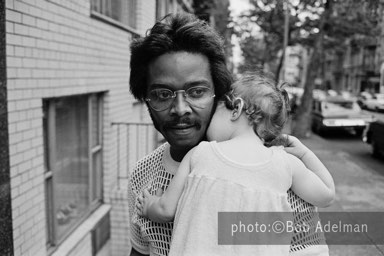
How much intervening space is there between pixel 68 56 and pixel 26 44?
36.2 inches

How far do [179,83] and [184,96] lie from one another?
5cm

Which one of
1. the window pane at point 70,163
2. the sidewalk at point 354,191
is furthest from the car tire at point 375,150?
the window pane at point 70,163

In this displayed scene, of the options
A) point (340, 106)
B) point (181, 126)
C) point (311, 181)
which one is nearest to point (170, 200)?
point (181, 126)

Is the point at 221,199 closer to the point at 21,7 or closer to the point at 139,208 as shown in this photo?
the point at 139,208

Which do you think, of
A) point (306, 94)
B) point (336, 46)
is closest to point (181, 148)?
point (306, 94)

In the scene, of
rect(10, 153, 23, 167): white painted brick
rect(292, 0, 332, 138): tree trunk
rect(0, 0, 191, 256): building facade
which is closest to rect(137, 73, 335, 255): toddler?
rect(0, 0, 191, 256): building facade

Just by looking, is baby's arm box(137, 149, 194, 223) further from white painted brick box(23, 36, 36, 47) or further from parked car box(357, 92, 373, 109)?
parked car box(357, 92, 373, 109)

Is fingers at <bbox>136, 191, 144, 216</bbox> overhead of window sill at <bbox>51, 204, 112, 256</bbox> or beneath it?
overhead

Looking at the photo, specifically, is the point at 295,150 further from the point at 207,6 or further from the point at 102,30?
the point at 207,6

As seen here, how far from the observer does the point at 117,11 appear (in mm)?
6516

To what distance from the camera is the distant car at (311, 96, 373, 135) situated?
699 inches

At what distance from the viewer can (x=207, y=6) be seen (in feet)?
45.9

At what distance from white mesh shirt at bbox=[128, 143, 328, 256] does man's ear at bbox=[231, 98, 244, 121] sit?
33cm

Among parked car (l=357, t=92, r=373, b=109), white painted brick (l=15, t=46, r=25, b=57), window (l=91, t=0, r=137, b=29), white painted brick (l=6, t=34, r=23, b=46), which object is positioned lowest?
parked car (l=357, t=92, r=373, b=109)
